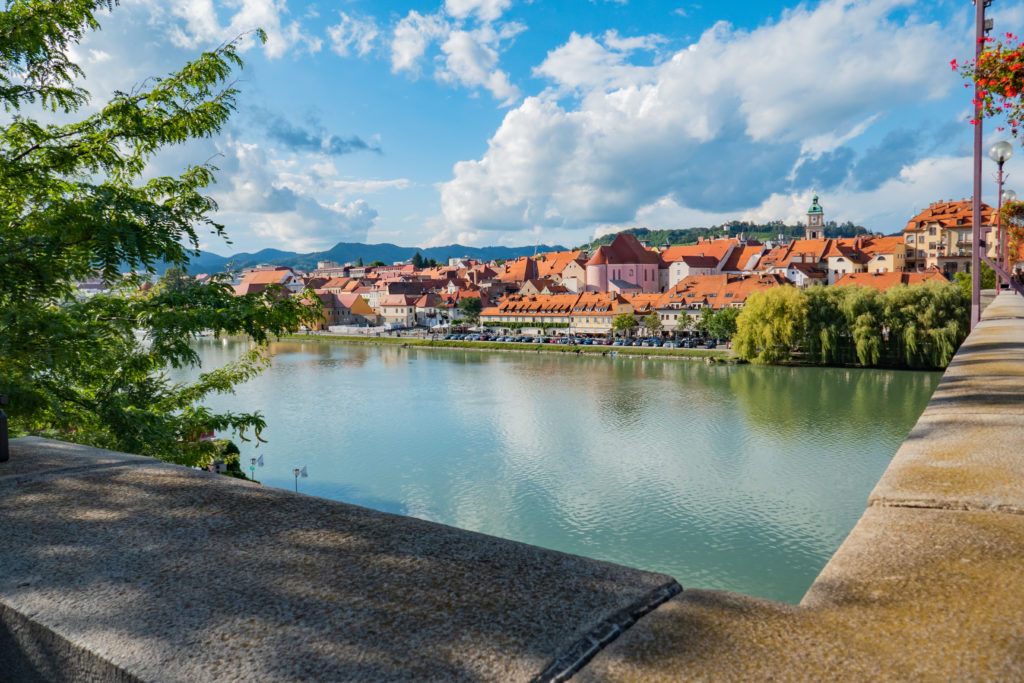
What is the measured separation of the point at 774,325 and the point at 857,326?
419 centimetres

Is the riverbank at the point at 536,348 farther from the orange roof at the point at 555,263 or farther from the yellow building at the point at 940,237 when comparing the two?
the orange roof at the point at 555,263

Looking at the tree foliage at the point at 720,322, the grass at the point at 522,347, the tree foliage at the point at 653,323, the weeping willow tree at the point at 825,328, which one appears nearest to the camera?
the weeping willow tree at the point at 825,328

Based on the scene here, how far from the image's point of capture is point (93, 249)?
3.31 m

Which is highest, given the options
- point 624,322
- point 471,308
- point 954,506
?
point 954,506

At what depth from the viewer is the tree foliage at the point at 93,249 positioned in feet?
10.7

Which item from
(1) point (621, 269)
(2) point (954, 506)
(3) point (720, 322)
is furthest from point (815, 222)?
(2) point (954, 506)

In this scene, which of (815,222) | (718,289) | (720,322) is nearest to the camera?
(720,322)

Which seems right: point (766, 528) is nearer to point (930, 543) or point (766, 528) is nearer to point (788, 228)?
point (930, 543)

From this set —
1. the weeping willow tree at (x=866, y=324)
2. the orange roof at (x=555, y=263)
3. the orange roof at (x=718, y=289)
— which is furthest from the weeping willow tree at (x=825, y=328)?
the orange roof at (x=555, y=263)

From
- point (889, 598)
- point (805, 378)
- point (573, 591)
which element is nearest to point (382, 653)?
point (573, 591)

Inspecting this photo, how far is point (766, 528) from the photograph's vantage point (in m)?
12.1

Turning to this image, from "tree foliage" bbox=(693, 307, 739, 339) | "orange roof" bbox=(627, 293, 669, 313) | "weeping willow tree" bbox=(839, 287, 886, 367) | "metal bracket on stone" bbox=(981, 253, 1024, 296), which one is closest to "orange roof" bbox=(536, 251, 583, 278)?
"orange roof" bbox=(627, 293, 669, 313)

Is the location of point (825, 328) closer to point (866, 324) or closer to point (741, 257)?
point (866, 324)

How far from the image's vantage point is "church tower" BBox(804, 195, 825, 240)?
308 ft
